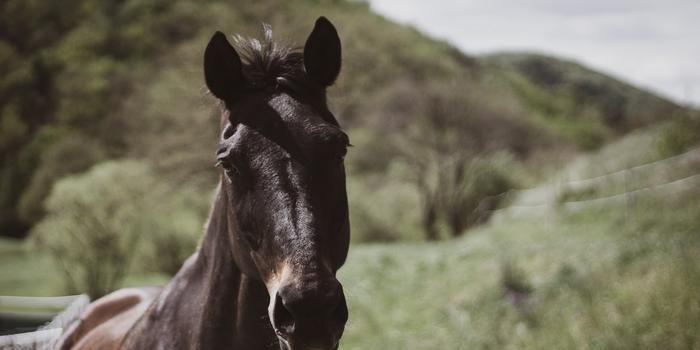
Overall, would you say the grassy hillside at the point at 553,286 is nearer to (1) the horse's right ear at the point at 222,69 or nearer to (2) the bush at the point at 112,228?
(1) the horse's right ear at the point at 222,69

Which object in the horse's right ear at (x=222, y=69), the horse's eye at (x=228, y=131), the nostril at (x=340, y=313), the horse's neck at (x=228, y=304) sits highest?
the horse's right ear at (x=222, y=69)

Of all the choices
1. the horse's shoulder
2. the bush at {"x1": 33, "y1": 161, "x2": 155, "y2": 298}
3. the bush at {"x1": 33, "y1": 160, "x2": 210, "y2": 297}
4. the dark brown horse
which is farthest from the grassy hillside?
the bush at {"x1": 33, "y1": 161, "x2": 155, "y2": 298}

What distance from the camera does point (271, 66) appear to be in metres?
1.83

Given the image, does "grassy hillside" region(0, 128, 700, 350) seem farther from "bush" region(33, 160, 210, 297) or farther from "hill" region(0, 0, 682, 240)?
"bush" region(33, 160, 210, 297)

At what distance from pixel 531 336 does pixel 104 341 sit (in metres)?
5.91

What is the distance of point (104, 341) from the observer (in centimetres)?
257

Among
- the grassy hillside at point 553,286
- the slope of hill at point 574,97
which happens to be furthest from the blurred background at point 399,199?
the slope of hill at point 574,97

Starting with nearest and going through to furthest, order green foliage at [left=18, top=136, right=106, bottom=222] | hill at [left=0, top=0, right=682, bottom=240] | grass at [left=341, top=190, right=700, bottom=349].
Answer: grass at [left=341, top=190, right=700, bottom=349]
hill at [left=0, top=0, right=682, bottom=240]
green foliage at [left=18, top=136, right=106, bottom=222]

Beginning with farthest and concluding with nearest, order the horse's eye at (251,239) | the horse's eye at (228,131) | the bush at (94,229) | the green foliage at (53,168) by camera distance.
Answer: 1. the green foliage at (53,168)
2. the bush at (94,229)
3. the horse's eye at (228,131)
4. the horse's eye at (251,239)

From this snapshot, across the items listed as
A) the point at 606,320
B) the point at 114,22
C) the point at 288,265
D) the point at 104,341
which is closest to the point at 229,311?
the point at 288,265

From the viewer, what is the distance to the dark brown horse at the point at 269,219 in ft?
4.53

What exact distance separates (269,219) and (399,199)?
2507cm

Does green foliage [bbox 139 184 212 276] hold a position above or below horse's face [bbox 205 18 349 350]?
below

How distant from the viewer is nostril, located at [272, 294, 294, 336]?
4.50 feet
